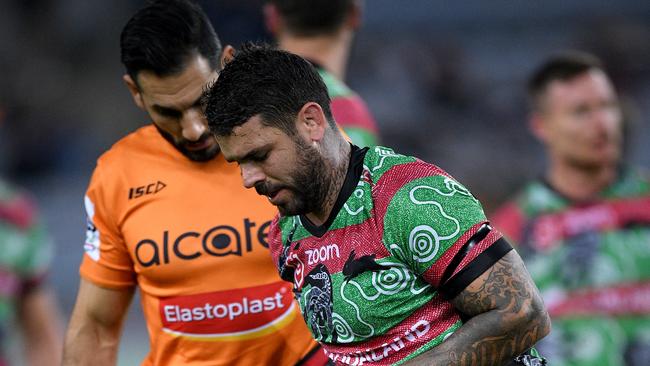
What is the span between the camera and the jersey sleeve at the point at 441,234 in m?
2.64

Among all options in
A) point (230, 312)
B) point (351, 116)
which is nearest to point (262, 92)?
point (230, 312)

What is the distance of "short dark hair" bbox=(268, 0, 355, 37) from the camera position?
4.59 meters

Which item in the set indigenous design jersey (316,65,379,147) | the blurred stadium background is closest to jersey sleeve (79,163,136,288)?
indigenous design jersey (316,65,379,147)

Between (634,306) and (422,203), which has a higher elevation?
(422,203)

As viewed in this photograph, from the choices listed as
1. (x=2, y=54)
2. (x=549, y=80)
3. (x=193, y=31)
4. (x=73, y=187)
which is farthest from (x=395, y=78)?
(x=193, y=31)

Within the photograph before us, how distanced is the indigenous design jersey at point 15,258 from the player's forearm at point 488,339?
3.64 m

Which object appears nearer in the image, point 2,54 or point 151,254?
point 151,254

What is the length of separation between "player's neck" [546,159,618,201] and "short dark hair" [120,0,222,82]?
304 cm

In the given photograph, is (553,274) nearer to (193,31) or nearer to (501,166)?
(193,31)

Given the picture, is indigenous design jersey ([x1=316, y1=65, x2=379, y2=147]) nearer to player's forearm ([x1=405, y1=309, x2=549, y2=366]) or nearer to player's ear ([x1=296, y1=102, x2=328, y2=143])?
player's ear ([x1=296, y1=102, x2=328, y2=143])

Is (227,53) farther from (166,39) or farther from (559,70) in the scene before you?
(559,70)

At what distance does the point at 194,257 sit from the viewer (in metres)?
3.47

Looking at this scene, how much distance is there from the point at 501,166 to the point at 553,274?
19.0ft

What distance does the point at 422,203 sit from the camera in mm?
2680
